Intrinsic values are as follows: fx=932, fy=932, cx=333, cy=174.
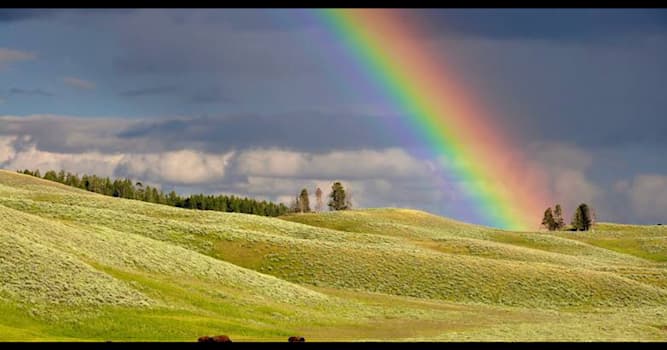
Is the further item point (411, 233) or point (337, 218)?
point (337, 218)

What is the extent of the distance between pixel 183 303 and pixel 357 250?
1642 inches

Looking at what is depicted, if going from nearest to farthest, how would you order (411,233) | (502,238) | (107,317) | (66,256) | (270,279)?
(107,317) → (66,256) → (270,279) → (411,233) → (502,238)

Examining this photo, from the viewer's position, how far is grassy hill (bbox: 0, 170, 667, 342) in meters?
56.1

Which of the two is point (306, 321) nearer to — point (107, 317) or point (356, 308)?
point (356, 308)

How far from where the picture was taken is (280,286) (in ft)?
256

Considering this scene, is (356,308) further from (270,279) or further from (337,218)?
(337,218)

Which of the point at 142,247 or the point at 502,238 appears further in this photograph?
the point at 502,238

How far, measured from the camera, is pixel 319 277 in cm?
9131

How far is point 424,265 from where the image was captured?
97.5 m

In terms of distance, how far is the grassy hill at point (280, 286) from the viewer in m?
56.1
